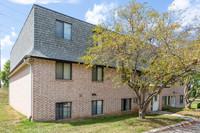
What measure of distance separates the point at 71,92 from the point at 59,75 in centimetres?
149

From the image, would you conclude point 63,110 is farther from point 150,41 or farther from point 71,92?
point 150,41

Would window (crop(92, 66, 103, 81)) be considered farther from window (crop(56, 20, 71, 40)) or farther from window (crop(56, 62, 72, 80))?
window (crop(56, 20, 71, 40))

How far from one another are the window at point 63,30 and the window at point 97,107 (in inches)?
219

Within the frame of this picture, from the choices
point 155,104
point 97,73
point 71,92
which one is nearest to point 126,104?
point 155,104

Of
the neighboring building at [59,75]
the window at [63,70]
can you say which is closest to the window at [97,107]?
the neighboring building at [59,75]

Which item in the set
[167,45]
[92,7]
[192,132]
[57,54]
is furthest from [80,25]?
[192,132]

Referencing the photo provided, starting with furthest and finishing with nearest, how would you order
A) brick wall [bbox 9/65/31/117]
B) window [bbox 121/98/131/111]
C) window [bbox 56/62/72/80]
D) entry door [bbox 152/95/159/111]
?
entry door [bbox 152/95/159/111] < window [bbox 121/98/131/111] < window [bbox 56/62/72/80] < brick wall [bbox 9/65/31/117]

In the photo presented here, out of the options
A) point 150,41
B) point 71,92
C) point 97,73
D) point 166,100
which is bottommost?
point 166,100

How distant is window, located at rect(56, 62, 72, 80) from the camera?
991 cm

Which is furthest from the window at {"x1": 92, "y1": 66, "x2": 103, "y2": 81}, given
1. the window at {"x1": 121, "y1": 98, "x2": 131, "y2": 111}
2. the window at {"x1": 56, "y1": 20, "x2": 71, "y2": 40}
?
the window at {"x1": 121, "y1": 98, "x2": 131, "y2": 111}

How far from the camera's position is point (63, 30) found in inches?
424

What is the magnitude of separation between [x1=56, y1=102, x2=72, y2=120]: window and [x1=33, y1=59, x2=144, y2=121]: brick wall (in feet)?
0.96

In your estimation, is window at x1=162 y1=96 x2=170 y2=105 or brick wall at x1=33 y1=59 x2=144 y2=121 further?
window at x1=162 y1=96 x2=170 y2=105

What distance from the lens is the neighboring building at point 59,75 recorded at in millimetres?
8992
